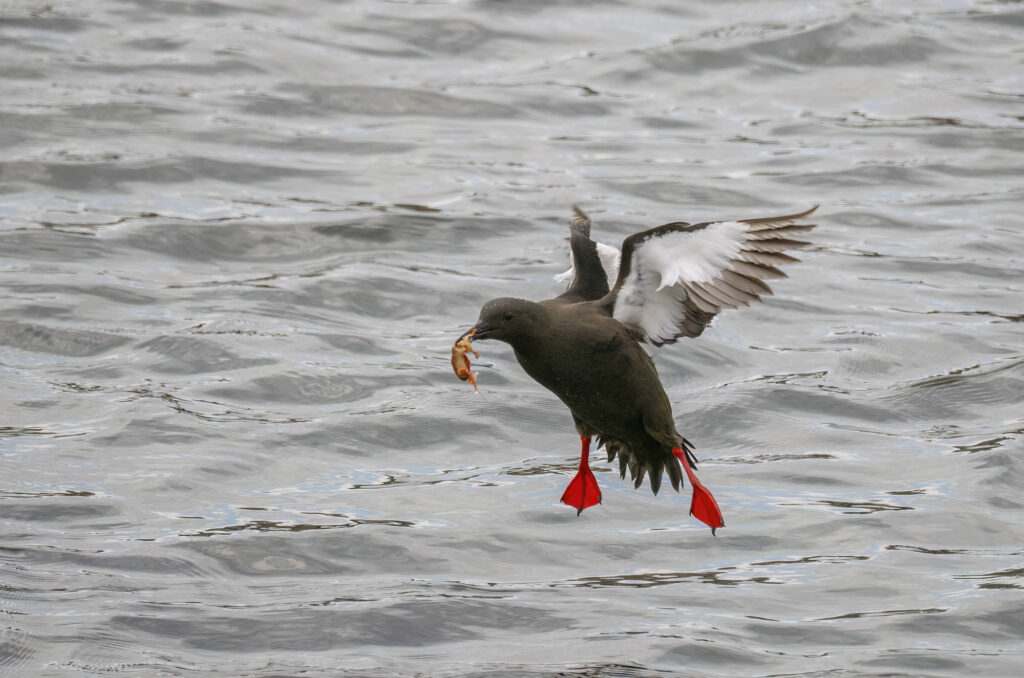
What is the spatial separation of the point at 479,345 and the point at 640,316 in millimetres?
4204

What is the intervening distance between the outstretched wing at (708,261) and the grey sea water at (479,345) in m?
1.61

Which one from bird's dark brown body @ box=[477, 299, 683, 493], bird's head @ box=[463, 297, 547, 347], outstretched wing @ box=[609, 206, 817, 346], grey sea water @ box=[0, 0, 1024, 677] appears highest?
outstretched wing @ box=[609, 206, 817, 346]

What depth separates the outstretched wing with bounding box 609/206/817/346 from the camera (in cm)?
717

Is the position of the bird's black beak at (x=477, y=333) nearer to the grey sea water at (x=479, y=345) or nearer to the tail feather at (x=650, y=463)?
the tail feather at (x=650, y=463)

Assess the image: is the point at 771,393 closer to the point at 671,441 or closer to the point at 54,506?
the point at 671,441

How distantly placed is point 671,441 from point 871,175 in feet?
29.0

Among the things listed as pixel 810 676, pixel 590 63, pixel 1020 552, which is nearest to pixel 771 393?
pixel 1020 552

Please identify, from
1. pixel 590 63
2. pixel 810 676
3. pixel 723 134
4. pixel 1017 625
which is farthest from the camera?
pixel 590 63

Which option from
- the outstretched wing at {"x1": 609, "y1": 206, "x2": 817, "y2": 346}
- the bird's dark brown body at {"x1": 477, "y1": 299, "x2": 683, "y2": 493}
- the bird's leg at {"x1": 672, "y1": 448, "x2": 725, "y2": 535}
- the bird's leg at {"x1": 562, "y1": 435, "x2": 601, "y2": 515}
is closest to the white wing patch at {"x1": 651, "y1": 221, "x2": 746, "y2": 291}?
the outstretched wing at {"x1": 609, "y1": 206, "x2": 817, "y2": 346}

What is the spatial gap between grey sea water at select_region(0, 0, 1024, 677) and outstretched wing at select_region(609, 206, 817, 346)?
1.61 metres

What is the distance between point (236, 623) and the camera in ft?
24.0

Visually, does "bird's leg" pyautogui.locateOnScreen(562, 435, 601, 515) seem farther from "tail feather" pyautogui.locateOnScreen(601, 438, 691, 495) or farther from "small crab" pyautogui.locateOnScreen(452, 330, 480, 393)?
"small crab" pyautogui.locateOnScreen(452, 330, 480, 393)

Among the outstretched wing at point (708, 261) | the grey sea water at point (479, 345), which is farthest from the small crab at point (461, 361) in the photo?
the grey sea water at point (479, 345)

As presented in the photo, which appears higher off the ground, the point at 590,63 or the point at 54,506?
the point at 590,63
